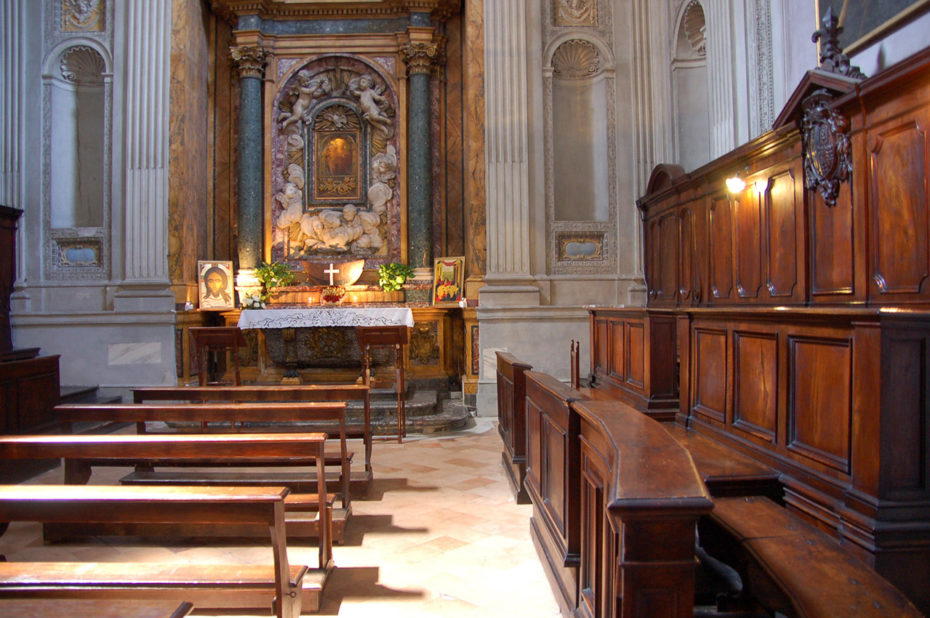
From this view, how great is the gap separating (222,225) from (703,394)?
8.66m

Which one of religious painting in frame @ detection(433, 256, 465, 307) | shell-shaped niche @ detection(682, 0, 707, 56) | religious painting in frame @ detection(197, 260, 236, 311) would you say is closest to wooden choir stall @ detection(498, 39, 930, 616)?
religious painting in frame @ detection(433, 256, 465, 307)

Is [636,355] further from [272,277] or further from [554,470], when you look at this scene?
[272,277]

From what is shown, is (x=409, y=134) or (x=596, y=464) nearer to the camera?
(x=596, y=464)

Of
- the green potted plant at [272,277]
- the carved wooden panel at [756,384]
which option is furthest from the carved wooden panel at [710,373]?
the green potted plant at [272,277]

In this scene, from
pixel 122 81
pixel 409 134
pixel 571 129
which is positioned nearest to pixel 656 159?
pixel 571 129

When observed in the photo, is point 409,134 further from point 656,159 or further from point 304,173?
point 656,159

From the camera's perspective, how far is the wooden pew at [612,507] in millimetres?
1506

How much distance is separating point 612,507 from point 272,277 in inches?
351

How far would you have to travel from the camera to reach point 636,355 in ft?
17.4

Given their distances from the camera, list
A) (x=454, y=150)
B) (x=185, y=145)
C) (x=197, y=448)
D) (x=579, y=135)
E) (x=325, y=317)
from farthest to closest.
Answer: (x=454, y=150)
(x=185, y=145)
(x=579, y=135)
(x=325, y=317)
(x=197, y=448)

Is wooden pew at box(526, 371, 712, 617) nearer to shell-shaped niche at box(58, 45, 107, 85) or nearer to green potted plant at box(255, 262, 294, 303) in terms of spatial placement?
green potted plant at box(255, 262, 294, 303)

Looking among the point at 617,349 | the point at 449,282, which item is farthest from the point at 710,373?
the point at 449,282

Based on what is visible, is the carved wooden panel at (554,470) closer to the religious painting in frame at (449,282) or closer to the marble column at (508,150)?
the marble column at (508,150)

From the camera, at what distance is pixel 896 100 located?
4141 mm
